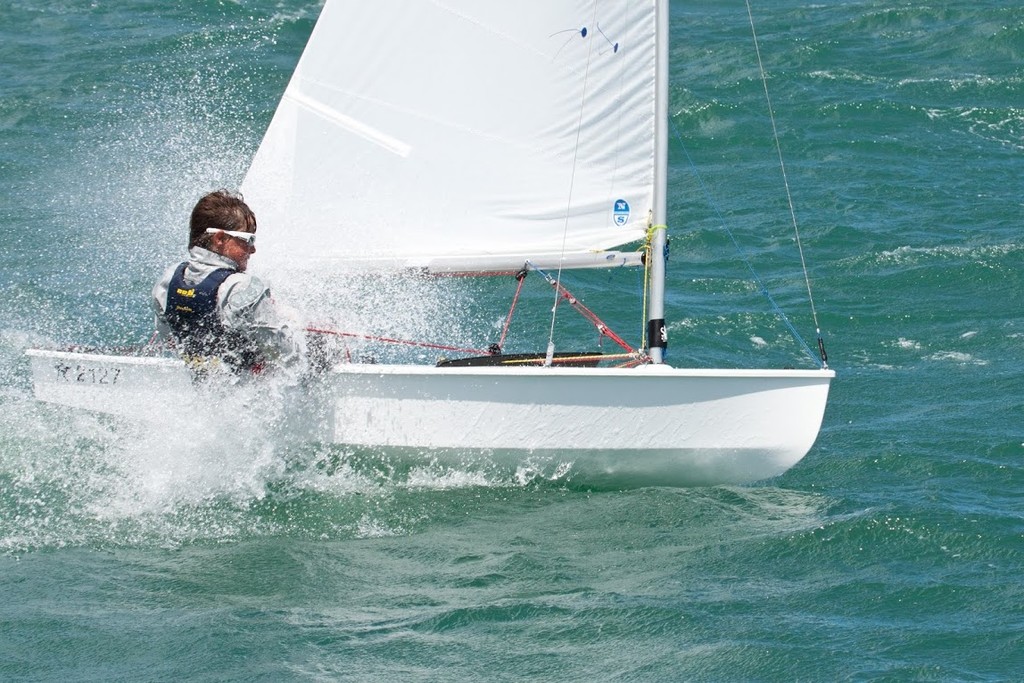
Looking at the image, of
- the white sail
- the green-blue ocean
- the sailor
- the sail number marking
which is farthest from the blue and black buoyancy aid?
the white sail

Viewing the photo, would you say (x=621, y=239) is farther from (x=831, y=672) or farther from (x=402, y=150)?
(x=831, y=672)

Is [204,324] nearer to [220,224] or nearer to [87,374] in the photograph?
[220,224]

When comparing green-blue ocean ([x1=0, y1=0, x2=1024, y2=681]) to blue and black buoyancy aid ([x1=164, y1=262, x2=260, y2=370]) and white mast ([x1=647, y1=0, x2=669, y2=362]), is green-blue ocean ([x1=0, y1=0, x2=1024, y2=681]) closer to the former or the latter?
blue and black buoyancy aid ([x1=164, y1=262, x2=260, y2=370])

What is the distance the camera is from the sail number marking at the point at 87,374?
22.7 ft

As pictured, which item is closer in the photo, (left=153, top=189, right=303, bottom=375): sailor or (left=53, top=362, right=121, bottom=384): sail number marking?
(left=153, top=189, right=303, bottom=375): sailor

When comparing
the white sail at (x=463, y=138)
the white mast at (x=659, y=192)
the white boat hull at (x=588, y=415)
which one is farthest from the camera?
the white sail at (x=463, y=138)

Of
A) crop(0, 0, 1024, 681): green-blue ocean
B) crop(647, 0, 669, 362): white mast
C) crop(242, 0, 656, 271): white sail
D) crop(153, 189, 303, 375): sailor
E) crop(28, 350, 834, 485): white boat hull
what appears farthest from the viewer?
crop(242, 0, 656, 271): white sail

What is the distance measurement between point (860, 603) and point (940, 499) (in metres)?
1.35

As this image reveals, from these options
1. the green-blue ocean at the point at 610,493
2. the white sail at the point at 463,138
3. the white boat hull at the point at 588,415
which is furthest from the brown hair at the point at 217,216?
the white sail at the point at 463,138

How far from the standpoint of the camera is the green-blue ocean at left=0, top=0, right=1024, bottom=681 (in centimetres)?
526

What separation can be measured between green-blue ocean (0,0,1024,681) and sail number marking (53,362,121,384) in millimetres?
209

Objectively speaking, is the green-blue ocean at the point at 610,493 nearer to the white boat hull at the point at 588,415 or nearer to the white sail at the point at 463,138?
the white boat hull at the point at 588,415

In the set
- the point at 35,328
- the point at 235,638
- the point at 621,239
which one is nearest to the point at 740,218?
the point at 621,239

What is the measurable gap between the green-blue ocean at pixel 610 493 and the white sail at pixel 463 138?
0.77m
